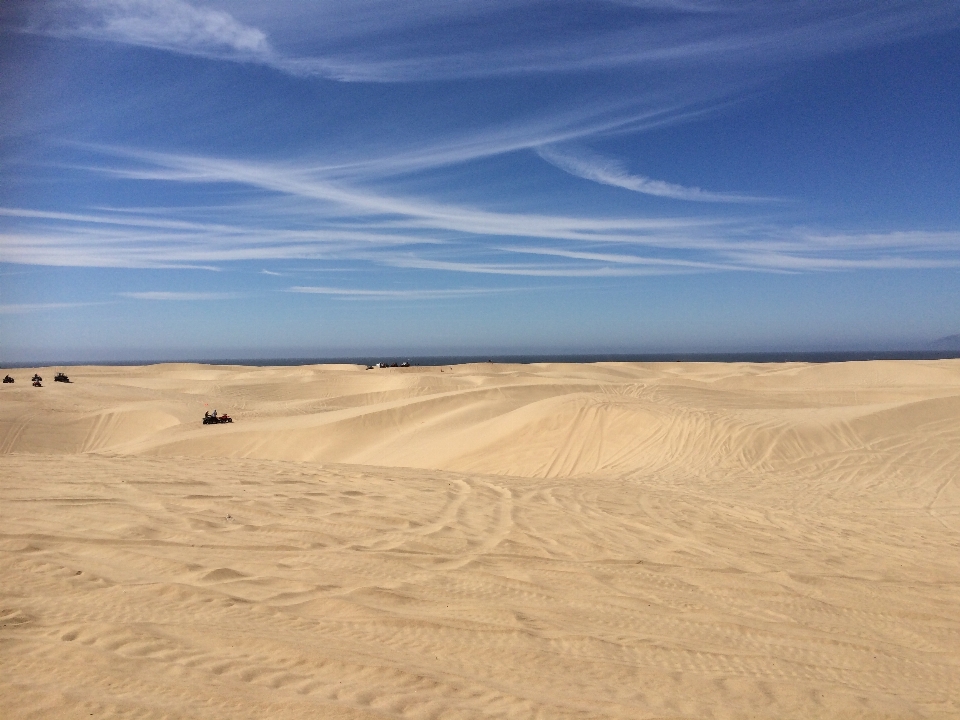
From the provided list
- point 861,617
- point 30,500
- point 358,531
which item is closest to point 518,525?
point 358,531

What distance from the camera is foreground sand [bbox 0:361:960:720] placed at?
125 inches

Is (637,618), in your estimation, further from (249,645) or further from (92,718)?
(92,718)

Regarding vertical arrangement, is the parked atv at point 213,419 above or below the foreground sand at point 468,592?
below

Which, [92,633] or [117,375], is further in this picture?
[117,375]

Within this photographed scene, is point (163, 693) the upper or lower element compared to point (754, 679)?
upper

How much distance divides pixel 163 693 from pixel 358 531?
3.05 metres

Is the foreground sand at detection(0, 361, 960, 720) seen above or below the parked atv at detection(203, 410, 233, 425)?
above

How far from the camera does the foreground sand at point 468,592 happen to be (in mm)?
3180

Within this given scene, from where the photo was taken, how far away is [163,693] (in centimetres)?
292

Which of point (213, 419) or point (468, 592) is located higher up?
point (468, 592)

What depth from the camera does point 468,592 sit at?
458cm

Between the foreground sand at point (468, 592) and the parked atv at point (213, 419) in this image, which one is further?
the parked atv at point (213, 419)

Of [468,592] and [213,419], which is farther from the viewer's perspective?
[213,419]

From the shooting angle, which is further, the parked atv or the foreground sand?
the parked atv
